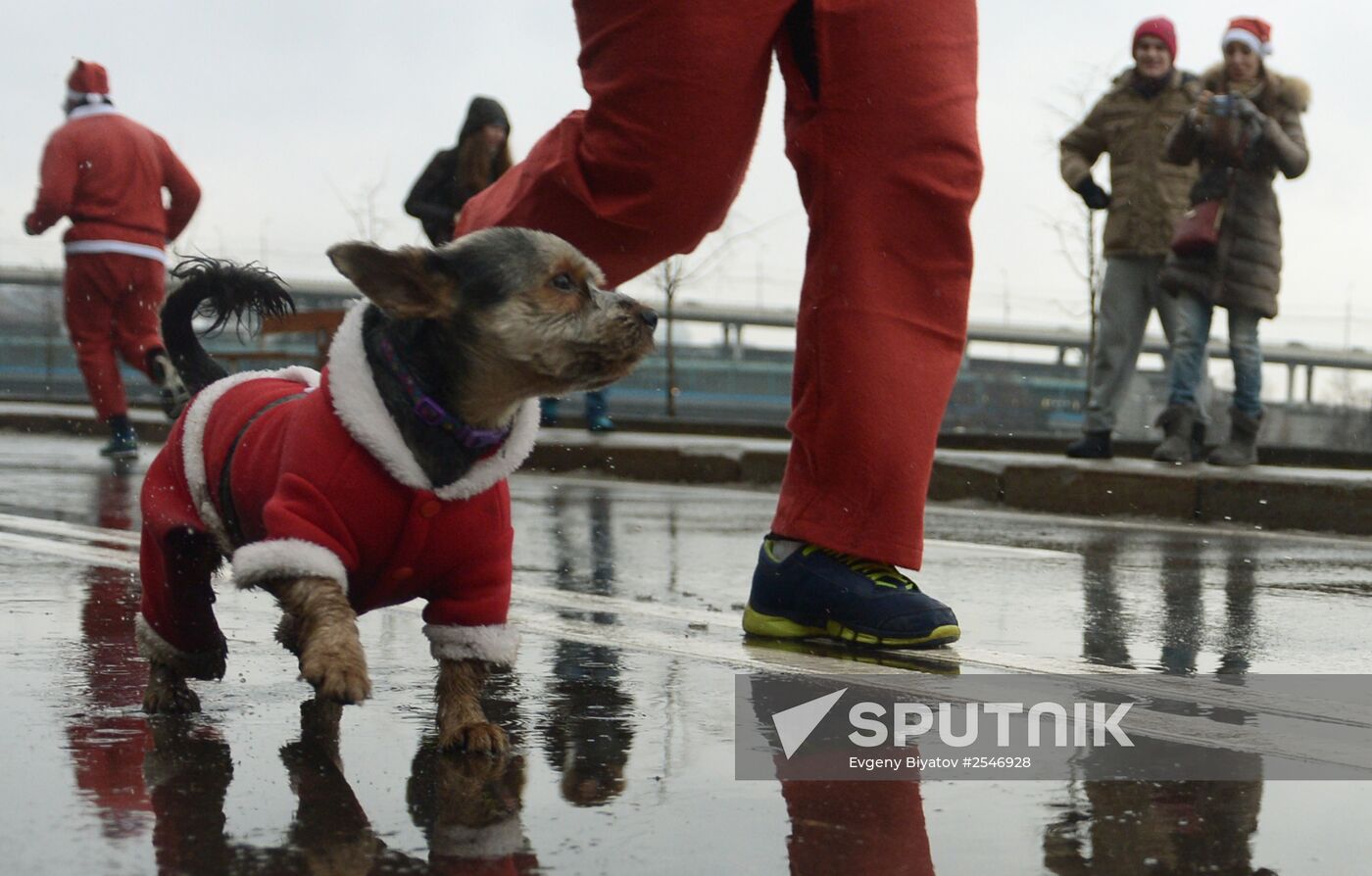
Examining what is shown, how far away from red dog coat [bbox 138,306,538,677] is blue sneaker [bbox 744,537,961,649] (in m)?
0.98

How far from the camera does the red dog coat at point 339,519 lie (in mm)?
2820

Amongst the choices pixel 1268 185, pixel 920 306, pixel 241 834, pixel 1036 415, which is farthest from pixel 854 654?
pixel 1036 415

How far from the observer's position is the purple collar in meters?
2.95

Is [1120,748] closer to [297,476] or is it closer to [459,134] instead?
[297,476]

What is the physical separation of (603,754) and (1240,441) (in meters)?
7.17

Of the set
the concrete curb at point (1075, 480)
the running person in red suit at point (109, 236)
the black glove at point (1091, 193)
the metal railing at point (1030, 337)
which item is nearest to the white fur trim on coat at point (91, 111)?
the running person in red suit at point (109, 236)

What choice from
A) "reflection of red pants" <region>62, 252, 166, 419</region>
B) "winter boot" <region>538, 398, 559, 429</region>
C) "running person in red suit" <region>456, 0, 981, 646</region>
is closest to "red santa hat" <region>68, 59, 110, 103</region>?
"reflection of red pants" <region>62, 252, 166, 419</region>

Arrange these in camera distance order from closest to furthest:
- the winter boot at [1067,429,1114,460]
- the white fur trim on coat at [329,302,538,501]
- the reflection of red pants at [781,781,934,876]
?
the reflection of red pants at [781,781,934,876], the white fur trim on coat at [329,302,538,501], the winter boot at [1067,429,1114,460]

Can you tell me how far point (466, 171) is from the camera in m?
9.99

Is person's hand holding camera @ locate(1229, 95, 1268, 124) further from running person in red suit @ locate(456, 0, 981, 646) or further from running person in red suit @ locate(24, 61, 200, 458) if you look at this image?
running person in red suit @ locate(24, 61, 200, 458)

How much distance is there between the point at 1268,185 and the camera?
923cm

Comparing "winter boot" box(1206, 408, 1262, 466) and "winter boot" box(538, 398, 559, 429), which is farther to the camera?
"winter boot" box(538, 398, 559, 429)

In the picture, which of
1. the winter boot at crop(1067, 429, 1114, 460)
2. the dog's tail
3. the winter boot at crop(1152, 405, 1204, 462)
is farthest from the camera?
the winter boot at crop(1067, 429, 1114, 460)

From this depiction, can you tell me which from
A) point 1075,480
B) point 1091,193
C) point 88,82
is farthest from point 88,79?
point 1075,480
